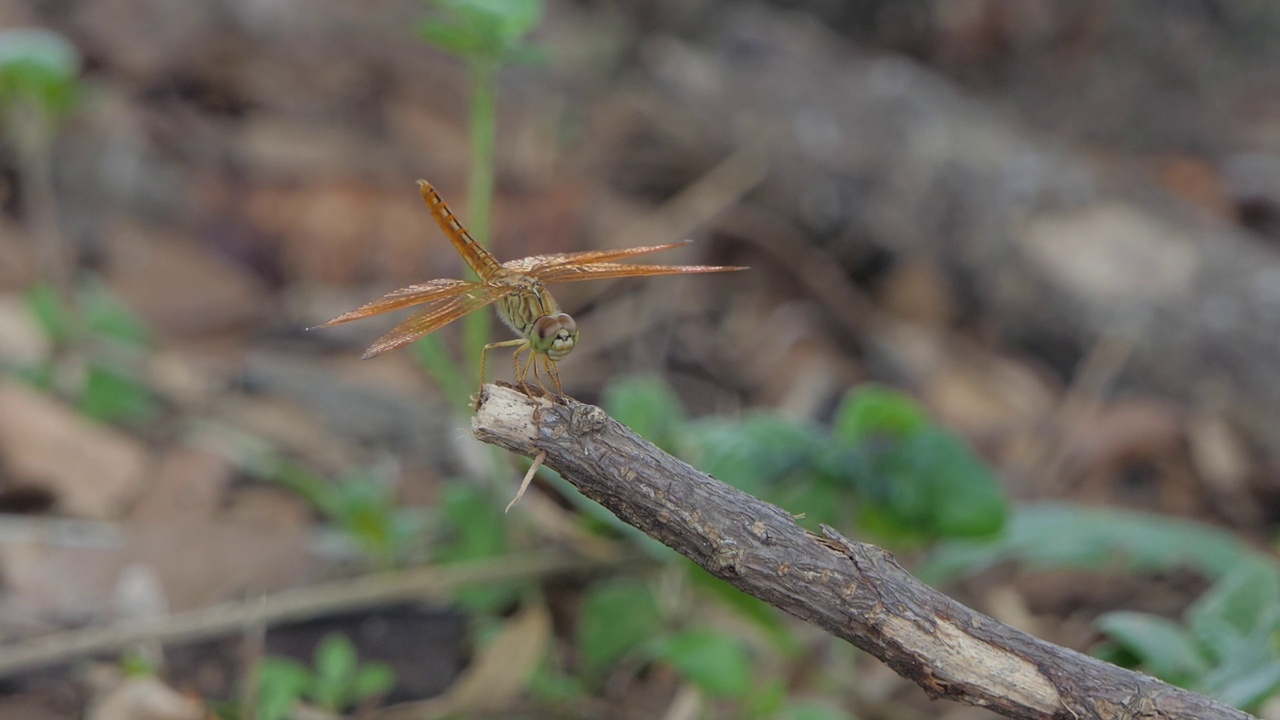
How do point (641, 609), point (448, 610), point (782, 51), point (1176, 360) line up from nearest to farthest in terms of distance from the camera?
point (641, 609) < point (448, 610) < point (1176, 360) < point (782, 51)

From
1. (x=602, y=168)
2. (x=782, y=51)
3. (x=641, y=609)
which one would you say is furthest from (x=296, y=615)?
(x=782, y=51)

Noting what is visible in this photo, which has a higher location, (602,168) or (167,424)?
(602,168)

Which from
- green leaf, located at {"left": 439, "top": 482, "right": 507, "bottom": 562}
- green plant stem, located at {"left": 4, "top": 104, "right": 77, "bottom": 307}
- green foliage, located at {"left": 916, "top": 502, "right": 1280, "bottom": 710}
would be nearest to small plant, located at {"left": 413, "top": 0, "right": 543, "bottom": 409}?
green leaf, located at {"left": 439, "top": 482, "right": 507, "bottom": 562}

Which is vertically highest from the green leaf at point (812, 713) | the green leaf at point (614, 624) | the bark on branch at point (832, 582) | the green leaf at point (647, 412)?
the bark on branch at point (832, 582)

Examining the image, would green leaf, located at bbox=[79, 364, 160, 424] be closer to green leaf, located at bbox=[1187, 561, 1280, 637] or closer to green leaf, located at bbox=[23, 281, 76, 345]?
green leaf, located at bbox=[23, 281, 76, 345]

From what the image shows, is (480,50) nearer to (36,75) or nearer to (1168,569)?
(36,75)

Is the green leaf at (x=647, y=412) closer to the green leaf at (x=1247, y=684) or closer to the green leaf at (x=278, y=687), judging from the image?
the green leaf at (x=278, y=687)

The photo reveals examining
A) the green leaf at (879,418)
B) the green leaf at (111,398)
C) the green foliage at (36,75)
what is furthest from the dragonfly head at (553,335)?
the green foliage at (36,75)

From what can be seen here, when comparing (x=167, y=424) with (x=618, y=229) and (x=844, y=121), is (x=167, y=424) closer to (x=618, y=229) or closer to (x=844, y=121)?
(x=618, y=229)

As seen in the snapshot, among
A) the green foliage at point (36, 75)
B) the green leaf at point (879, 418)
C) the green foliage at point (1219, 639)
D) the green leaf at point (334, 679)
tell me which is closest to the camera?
the green foliage at point (1219, 639)
